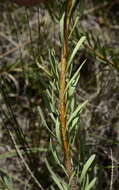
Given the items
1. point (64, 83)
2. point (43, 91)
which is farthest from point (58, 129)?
point (43, 91)

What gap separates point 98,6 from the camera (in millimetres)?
1696

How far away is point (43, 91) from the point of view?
1.11m

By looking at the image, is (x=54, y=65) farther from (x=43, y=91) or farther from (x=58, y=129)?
(x=43, y=91)

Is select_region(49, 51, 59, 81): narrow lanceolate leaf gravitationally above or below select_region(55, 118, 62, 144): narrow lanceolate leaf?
above

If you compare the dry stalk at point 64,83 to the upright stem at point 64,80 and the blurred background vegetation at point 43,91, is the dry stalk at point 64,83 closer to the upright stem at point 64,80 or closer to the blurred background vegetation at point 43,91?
the upright stem at point 64,80

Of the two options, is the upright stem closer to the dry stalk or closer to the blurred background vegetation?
the dry stalk

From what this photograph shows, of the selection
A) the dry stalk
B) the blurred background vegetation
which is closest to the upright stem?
the dry stalk

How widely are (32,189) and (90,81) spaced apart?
1.73 feet

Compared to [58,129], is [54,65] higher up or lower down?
higher up

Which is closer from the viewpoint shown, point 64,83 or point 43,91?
point 64,83

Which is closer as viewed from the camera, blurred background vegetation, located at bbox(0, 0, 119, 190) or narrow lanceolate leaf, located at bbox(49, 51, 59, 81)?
narrow lanceolate leaf, located at bbox(49, 51, 59, 81)

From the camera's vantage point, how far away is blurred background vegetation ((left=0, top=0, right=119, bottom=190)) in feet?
3.99

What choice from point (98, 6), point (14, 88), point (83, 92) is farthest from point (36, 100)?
point (98, 6)

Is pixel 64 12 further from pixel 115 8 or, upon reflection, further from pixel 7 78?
pixel 115 8
